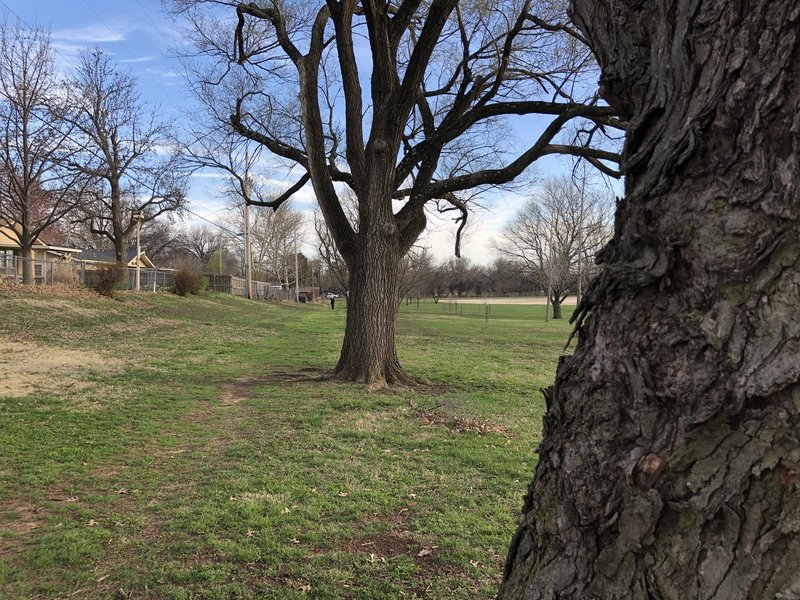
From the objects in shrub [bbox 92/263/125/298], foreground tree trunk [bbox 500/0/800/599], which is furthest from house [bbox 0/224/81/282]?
foreground tree trunk [bbox 500/0/800/599]

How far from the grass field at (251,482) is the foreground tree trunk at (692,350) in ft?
5.60

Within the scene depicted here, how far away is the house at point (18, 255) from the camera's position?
2638 centimetres

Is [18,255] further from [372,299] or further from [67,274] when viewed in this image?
[372,299]

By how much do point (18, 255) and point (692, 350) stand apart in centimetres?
4416

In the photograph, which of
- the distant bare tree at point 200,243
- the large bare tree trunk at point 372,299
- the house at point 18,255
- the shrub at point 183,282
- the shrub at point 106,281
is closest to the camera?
the large bare tree trunk at point 372,299

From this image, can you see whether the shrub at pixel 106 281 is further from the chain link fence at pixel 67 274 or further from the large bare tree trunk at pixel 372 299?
the large bare tree trunk at pixel 372 299

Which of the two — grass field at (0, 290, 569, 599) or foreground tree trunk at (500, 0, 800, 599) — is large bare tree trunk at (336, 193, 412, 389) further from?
foreground tree trunk at (500, 0, 800, 599)

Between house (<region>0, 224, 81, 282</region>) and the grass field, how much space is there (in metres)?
19.0

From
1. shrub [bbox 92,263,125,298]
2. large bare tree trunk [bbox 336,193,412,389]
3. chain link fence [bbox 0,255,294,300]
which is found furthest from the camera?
chain link fence [bbox 0,255,294,300]

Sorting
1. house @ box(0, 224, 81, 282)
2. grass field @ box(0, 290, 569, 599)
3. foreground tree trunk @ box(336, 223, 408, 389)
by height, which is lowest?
grass field @ box(0, 290, 569, 599)

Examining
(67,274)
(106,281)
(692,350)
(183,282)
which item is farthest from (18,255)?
(692,350)

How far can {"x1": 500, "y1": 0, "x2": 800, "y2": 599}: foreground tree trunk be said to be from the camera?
1197 mm

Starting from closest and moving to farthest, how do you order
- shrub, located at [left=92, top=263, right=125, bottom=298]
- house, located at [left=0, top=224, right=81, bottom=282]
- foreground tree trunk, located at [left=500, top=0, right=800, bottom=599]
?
foreground tree trunk, located at [left=500, top=0, right=800, bottom=599] → shrub, located at [left=92, top=263, right=125, bottom=298] → house, located at [left=0, top=224, right=81, bottom=282]

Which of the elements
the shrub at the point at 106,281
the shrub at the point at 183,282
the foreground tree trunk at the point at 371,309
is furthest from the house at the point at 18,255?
the foreground tree trunk at the point at 371,309
